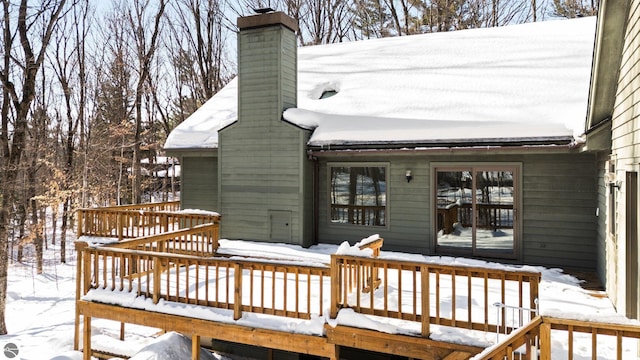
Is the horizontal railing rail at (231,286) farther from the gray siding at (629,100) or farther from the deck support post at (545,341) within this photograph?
the gray siding at (629,100)

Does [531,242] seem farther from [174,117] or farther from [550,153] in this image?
[174,117]

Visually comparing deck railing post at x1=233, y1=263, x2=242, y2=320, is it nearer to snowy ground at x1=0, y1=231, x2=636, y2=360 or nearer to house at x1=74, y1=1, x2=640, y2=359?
house at x1=74, y1=1, x2=640, y2=359

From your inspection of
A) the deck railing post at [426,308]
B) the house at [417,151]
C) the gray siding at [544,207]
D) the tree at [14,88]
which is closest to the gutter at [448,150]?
the house at [417,151]

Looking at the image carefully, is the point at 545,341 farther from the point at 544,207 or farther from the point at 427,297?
the point at 544,207

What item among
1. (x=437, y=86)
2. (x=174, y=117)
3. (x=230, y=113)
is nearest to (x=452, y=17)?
(x=437, y=86)

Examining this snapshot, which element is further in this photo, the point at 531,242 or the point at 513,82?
the point at 513,82

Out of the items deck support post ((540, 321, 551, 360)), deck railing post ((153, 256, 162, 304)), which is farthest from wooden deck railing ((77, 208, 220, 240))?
deck support post ((540, 321, 551, 360))

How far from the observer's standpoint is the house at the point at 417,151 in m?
7.96

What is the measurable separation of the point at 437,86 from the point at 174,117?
1954 cm

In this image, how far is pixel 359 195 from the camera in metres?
9.54

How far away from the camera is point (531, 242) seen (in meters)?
8.09

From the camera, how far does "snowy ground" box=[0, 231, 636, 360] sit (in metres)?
5.65

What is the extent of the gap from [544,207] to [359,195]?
3731 mm

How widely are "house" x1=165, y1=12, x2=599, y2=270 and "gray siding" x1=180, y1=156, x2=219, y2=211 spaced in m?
0.04
